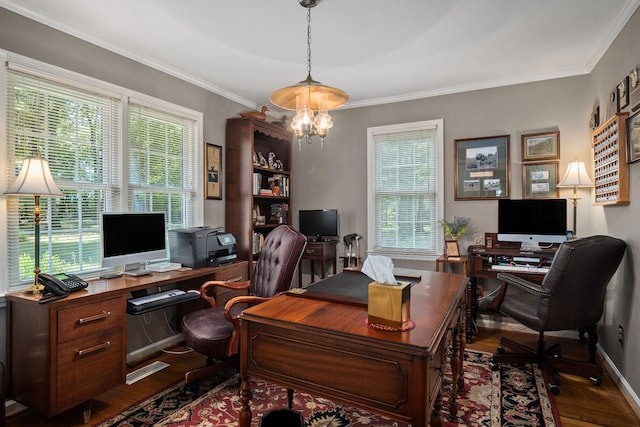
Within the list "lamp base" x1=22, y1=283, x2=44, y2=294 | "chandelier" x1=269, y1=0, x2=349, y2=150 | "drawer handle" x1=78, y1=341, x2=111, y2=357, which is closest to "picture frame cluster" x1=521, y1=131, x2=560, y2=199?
"chandelier" x1=269, y1=0, x2=349, y2=150

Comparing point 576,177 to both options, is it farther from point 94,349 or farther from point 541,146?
point 94,349

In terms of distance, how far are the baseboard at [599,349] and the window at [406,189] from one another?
89 cm

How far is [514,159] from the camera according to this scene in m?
3.78

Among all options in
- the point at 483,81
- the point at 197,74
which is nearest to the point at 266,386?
the point at 197,74

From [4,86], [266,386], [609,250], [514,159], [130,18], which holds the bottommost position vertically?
[266,386]

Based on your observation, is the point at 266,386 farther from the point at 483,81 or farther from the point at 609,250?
the point at 483,81

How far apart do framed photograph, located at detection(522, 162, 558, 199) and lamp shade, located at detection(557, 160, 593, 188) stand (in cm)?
27

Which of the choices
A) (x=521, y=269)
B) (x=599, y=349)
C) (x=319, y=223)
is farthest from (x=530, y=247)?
(x=319, y=223)

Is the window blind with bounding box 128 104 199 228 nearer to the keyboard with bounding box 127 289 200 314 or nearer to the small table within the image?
the keyboard with bounding box 127 289 200 314

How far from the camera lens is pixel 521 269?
330 cm

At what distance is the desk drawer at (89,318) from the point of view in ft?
6.88

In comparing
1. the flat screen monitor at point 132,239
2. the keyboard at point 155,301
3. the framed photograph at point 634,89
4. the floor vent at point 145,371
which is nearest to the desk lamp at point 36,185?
the flat screen monitor at point 132,239

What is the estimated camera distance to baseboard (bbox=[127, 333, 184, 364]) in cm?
307

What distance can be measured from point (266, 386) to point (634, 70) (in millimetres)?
3344
